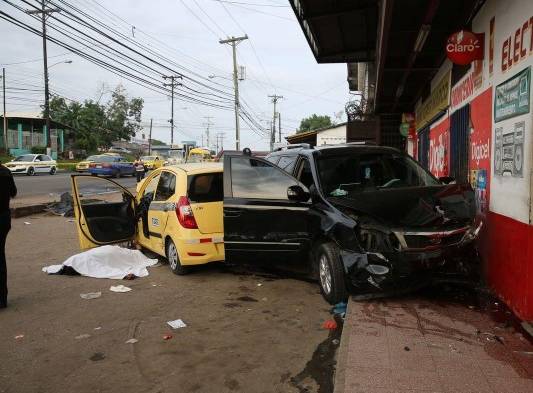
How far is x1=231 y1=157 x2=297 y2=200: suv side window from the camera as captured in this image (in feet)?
20.7

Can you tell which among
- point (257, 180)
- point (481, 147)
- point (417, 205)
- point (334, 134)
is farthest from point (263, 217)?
point (334, 134)

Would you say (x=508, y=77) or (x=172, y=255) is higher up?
(x=508, y=77)

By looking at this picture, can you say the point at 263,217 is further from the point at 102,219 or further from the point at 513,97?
the point at 102,219

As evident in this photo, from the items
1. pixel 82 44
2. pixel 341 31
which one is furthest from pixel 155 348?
pixel 82 44

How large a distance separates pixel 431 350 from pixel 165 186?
486 centimetres

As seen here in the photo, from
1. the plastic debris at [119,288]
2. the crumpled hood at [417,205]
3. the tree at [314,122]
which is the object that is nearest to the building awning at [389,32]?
the crumpled hood at [417,205]

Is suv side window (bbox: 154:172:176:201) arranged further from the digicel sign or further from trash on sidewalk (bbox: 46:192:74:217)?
trash on sidewalk (bbox: 46:192:74:217)

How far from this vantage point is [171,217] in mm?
7125

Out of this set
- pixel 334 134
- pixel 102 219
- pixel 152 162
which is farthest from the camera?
pixel 334 134

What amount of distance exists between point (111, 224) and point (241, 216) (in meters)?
3.05

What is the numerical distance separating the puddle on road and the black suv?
2.70ft

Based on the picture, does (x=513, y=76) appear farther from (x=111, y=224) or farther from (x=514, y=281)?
(x=111, y=224)

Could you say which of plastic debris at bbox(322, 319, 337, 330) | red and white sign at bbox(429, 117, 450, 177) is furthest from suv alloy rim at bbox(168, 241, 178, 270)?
red and white sign at bbox(429, 117, 450, 177)

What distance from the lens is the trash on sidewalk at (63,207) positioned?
1466cm
